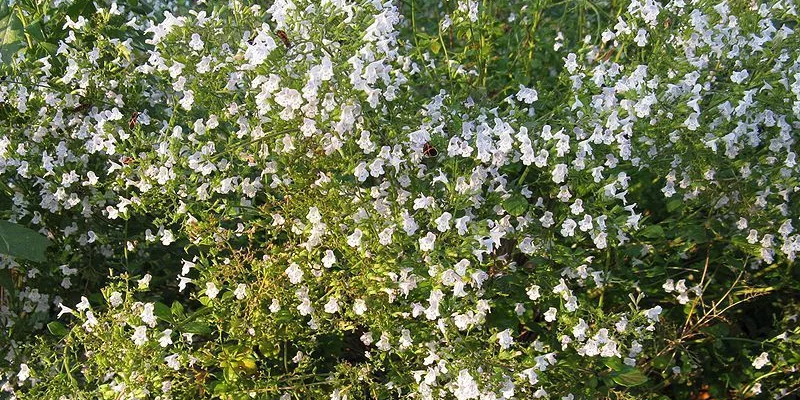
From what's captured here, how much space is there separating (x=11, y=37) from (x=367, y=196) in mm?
1212

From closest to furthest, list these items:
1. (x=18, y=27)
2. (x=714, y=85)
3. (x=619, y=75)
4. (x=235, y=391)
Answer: (x=235, y=391), (x=619, y=75), (x=714, y=85), (x=18, y=27)

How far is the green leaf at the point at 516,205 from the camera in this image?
6.31 feet

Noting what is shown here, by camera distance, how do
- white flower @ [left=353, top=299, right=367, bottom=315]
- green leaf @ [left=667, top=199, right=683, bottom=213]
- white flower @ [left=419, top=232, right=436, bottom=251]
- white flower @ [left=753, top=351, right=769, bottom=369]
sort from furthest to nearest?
white flower @ [left=753, top=351, right=769, bottom=369]
green leaf @ [left=667, top=199, right=683, bottom=213]
white flower @ [left=353, top=299, right=367, bottom=315]
white flower @ [left=419, top=232, right=436, bottom=251]

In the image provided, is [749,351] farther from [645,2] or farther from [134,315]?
[134,315]

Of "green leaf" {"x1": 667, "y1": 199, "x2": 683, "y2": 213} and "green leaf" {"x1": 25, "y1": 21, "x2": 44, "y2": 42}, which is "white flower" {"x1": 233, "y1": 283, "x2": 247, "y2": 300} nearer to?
"green leaf" {"x1": 25, "y1": 21, "x2": 44, "y2": 42}

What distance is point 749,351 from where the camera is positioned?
101 inches

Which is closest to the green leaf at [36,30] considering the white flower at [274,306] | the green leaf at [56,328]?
the green leaf at [56,328]

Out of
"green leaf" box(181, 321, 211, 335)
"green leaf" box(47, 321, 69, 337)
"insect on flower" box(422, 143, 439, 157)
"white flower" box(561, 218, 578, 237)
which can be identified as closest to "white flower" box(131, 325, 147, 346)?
"green leaf" box(181, 321, 211, 335)

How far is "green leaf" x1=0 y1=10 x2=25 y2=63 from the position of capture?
8.07 ft

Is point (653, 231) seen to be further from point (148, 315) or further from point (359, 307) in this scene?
point (148, 315)

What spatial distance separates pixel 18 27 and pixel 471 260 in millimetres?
1466

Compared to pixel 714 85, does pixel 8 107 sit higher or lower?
higher

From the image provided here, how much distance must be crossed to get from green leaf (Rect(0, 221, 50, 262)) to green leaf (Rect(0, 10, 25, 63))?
0.69 m

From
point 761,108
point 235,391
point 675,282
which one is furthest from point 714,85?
point 235,391
